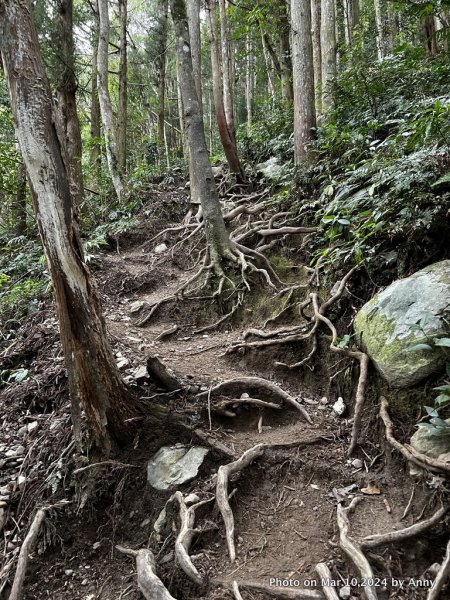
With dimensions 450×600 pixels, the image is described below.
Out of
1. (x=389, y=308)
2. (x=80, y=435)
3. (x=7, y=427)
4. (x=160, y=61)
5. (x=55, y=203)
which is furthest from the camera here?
(x=160, y=61)

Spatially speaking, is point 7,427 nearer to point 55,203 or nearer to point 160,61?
point 55,203

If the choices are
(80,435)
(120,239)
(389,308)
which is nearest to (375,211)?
(389,308)

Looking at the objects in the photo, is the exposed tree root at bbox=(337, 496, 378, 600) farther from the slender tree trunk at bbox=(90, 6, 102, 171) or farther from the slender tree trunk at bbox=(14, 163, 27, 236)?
the slender tree trunk at bbox=(90, 6, 102, 171)

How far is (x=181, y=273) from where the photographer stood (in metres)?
8.15

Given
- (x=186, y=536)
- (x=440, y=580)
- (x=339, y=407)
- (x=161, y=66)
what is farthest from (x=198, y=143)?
(x=161, y=66)

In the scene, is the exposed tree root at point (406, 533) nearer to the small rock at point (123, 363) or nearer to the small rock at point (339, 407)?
the small rock at point (339, 407)

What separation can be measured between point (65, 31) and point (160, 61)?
1037 centimetres

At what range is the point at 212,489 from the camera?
10.6 feet

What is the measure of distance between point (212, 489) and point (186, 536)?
453 millimetres

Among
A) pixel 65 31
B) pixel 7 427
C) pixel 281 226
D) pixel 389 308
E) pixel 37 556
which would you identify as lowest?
pixel 37 556

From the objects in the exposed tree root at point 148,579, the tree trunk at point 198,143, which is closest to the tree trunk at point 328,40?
the tree trunk at point 198,143

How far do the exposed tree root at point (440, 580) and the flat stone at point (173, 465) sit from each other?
5.88 feet

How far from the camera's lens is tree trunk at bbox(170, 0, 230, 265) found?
6148 mm

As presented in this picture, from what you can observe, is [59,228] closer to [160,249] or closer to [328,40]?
[160,249]
